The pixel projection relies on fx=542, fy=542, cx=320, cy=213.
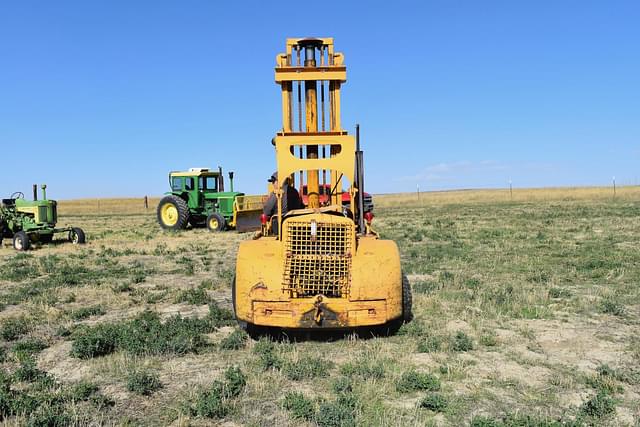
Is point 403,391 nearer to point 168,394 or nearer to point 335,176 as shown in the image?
point 168,394

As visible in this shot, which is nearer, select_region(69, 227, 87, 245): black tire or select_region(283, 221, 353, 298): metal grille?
select_region(283, 221, 353, 298): metal grille

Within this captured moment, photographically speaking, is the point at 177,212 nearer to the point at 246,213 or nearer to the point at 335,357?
the point at 246,213

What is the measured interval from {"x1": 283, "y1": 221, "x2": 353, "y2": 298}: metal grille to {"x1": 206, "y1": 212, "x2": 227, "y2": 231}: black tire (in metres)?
16.1

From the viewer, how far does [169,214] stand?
936 inches

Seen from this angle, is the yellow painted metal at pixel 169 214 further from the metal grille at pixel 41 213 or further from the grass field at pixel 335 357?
the grass field at pixel 335 357

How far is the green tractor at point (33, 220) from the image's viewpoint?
58.9 feet

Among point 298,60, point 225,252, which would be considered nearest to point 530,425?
point 298,60

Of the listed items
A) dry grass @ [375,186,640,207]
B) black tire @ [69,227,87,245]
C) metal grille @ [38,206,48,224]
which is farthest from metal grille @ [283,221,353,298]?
dry grass @ [375,186,640,207]

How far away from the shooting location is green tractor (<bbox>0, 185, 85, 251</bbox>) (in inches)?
707

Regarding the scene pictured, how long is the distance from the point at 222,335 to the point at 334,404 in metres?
2.90

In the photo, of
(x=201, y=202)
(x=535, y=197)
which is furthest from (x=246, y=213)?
(x=535, y=197)

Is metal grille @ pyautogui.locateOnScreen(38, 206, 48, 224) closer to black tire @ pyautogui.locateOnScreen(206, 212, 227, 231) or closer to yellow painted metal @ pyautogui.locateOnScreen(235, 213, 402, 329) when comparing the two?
black tire @ pyautogui.locateOnScreen(206, 212, 227, 231)

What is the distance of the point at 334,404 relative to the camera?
181 inches

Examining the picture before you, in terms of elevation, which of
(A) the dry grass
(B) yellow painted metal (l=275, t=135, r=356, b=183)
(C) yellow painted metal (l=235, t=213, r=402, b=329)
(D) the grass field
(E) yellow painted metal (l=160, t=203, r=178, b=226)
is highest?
(B) yellow painted metal (l=275, t=135, r=356, b=183)
